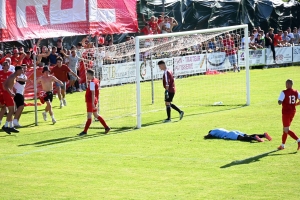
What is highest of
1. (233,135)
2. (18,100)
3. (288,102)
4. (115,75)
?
(115,75)

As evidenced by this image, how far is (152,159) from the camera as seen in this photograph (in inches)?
584

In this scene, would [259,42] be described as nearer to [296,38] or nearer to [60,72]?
[296,38]

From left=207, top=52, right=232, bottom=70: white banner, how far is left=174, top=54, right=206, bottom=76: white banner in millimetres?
296

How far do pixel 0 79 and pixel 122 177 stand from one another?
1036cm

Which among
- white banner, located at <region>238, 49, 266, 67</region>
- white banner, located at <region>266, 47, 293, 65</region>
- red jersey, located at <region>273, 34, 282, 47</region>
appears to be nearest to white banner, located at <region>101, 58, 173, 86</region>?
white banner, located at <region>238, 49, 266, 67</region>

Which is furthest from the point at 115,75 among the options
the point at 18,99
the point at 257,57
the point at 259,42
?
the point at 259,42

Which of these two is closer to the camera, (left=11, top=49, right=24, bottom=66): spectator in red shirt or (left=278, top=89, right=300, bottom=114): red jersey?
(left=278, top=89, right=300, bottom=114): red jersey

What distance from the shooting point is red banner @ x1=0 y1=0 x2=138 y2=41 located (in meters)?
20.4

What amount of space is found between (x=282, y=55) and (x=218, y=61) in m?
12.8

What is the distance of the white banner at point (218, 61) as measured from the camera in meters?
27.6

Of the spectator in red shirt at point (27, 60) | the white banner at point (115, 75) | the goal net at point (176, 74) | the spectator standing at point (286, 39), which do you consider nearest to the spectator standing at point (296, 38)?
the spectator standing at point (286, 39)

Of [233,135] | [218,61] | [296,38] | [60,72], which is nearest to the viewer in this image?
[233,135]

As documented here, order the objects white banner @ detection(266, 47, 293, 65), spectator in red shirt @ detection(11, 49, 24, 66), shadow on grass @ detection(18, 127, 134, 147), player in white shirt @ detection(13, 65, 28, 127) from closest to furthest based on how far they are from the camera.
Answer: shadow on grass @ detection(18, 127, 134, 147) → player in white shirt @ detection(13, 65, 28, 127) → spectator in red shirt @ detection(11, 49, 24, 66) → white banner @ detection(266, 47, 293, 65)

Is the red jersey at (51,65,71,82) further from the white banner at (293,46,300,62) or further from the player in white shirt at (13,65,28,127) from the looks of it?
the white banner at (293,46,300,62)
